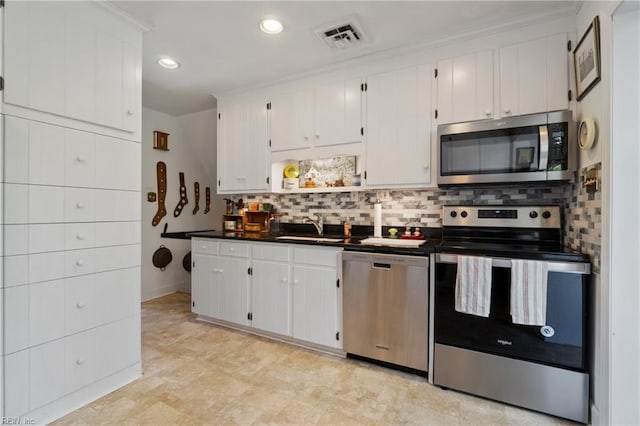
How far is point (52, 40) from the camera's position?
65.1 inches

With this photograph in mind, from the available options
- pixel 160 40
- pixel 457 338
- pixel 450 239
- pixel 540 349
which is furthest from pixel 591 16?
pixel 160 40

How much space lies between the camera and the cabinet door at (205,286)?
9.73ft

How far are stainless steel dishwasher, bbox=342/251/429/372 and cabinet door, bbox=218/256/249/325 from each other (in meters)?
1.00

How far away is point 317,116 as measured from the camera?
2.81 m

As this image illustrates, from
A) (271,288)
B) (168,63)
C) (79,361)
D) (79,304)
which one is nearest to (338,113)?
(168,63)

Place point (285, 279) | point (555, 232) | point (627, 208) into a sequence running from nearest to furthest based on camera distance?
point (627, 208), point (555, 232), point (285, 279)

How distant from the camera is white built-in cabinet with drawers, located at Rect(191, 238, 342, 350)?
2.40 meters

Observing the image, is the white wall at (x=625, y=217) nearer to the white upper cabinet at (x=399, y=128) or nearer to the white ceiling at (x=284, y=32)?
the white ceiling at (x=284, y=32)

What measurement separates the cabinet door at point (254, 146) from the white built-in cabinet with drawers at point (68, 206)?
121cm

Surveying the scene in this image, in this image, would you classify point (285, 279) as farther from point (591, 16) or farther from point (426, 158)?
point (591, 16)

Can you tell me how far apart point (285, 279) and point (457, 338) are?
4.47 ft

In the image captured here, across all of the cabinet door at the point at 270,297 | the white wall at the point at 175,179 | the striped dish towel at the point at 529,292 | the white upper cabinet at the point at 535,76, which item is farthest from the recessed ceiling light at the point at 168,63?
the striped dish towel at the point at 529,292

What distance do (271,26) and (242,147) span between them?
1.40m

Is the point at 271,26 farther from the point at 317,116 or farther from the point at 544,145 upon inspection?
the point at 544,145
